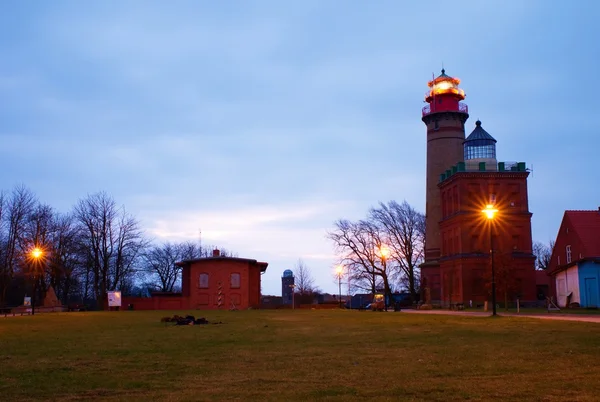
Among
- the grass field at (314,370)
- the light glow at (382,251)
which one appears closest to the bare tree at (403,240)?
the light glow at (382,251)

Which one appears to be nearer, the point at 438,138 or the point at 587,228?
the point at 587,228

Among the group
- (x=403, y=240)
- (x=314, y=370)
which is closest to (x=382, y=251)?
(x=403, y=240)

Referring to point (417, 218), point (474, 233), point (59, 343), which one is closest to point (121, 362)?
point (59, 343)

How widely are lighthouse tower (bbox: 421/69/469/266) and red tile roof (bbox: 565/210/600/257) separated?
17.1m

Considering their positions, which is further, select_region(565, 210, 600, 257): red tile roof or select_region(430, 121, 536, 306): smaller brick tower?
select_region(430, 121, 536, 306): smaller brick tower

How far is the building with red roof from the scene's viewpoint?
150 ft

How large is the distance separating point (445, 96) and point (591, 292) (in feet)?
91.8

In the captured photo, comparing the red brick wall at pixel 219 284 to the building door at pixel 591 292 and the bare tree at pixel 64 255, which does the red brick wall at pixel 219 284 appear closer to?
the bare tree at pixel 64 255

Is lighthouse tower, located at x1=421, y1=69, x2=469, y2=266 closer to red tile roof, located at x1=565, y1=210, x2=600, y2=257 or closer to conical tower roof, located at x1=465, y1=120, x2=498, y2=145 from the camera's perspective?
conical tower roof, located at x1=465, y1=120, x2=498, y2=145

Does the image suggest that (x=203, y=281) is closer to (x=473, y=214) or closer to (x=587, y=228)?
(x=473, y=214)

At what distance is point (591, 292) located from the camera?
150 feet

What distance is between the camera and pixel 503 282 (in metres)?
50.0

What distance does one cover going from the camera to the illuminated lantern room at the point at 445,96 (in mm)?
66125

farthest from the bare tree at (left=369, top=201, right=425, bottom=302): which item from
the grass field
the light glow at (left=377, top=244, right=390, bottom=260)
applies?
the grass field
